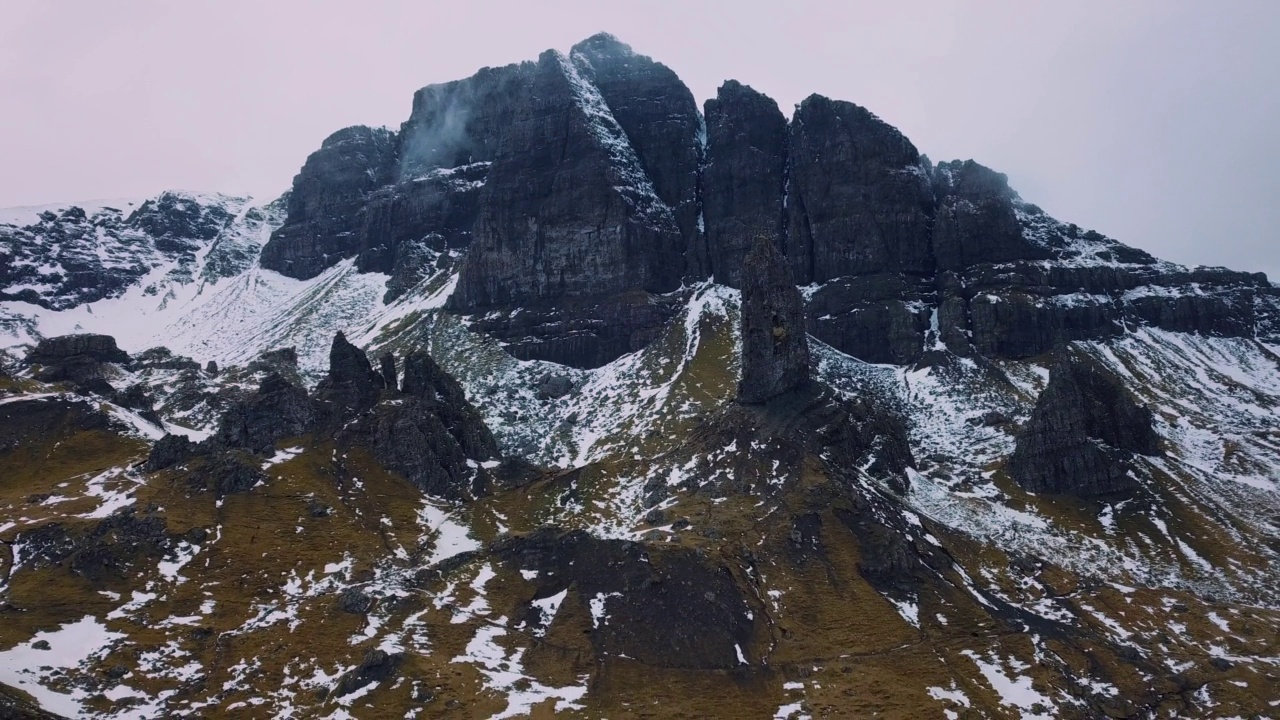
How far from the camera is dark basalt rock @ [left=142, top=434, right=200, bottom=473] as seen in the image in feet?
602

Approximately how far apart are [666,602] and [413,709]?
139ft

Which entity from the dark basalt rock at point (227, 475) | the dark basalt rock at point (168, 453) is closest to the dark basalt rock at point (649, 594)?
the dark basalt rock at point (227, 475)

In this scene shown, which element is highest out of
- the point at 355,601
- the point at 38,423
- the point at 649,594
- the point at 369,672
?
the point at 38,423

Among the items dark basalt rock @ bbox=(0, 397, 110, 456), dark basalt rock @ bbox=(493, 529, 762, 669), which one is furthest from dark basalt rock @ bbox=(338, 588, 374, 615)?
dark basalt rock @ bbox=(0, 397, 110, 456)

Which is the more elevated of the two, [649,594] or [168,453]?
[168,453]

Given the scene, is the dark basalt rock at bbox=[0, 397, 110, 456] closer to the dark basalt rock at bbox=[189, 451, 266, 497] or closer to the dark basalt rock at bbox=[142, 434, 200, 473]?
the dark basalt rock at bbox=[142, 434, 200, 473]

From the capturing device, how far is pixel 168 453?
18450cm

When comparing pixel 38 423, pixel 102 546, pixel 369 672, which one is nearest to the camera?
pixel 369 672

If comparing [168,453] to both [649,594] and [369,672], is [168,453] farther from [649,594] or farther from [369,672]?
[649,594]

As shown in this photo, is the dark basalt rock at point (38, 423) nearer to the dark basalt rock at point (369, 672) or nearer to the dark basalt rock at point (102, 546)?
the dark basalt rock at point (102, 546)

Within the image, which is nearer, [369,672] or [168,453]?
[369,672]

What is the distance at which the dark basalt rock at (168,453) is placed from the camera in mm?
183500

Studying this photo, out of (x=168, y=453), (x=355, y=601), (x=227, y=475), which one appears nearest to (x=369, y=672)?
(x=355, y=601)

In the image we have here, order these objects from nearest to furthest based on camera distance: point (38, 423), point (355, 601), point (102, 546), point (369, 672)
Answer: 1. point (369, 672)
2. point (355, 601)
3. point (102, 546)
4. point (38, 423)
